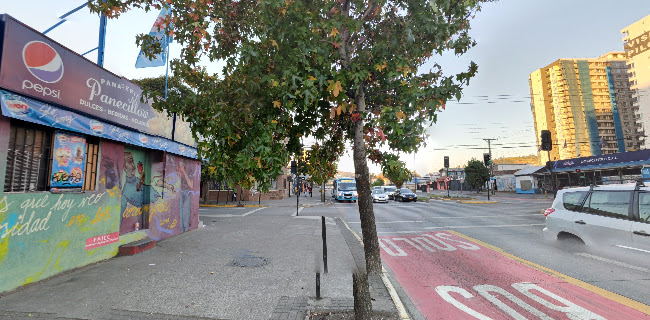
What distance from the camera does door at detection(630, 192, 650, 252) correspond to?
5.14 metres

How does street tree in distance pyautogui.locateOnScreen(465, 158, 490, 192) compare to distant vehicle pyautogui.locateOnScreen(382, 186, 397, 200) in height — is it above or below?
above

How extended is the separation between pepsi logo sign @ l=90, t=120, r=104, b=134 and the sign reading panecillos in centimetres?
30

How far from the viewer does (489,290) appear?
4785mm

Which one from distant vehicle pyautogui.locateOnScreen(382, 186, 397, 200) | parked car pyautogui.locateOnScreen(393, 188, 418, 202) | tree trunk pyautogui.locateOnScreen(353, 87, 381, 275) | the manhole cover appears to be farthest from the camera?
distant vehicle pyautogui.locateOnScreen(382, 186, 397, 200)

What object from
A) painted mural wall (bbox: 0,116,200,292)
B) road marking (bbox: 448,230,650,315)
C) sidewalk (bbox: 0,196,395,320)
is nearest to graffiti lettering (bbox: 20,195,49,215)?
painted mural wall (bbox: 0,116,200,292)

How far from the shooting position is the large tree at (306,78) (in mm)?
3994

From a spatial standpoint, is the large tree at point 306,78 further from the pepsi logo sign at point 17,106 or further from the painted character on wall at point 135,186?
the painted character on wall at point 135,186

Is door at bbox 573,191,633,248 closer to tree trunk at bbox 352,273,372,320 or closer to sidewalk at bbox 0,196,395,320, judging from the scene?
sidewalk at bbox 0,196,395,320

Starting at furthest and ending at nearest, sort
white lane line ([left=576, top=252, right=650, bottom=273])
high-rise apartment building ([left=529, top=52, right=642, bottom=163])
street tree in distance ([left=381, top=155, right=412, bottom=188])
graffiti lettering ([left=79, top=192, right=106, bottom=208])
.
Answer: high-rise apartment building ([left=529, top=52, right=642, bottom=163]), graffiti lettering ([left=79, top=192, right=106, bottom=208]), white lane line ([left=576, top=252, right=650, bottom=273]), street tree in distance ([left=381, top=155, right=412, bottom=188])

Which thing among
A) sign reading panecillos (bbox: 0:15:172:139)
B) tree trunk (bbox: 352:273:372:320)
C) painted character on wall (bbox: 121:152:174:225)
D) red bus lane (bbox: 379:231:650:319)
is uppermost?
sign reading panecillos (bbox: 0:15:172:139)

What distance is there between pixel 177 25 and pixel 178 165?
21.0 ft

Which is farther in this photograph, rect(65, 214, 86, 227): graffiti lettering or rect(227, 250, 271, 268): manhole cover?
rect(227, 250, 271, 268): manhole cover

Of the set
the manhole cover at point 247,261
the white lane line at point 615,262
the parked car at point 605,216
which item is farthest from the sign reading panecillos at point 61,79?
the white lane line at point 615,262

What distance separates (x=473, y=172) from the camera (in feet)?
160
